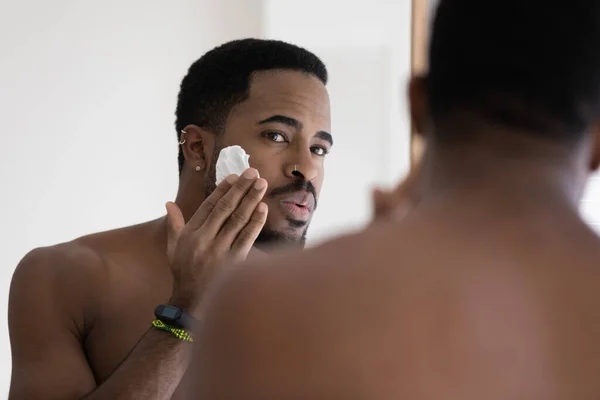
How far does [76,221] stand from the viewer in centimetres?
188

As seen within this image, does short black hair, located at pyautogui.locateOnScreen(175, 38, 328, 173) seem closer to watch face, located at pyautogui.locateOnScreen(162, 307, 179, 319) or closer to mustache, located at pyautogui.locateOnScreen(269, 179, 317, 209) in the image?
mustache, located at pyautogui.locateOnScreen(269, 179, 317, 209)

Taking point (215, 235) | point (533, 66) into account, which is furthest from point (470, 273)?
point (215, 235)

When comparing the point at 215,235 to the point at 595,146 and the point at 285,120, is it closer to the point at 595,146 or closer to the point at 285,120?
the point at 285,120

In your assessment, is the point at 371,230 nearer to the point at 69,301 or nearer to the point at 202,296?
the point at 202,296

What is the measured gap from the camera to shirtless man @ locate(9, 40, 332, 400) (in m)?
1.00

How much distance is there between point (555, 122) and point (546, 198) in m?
0.04

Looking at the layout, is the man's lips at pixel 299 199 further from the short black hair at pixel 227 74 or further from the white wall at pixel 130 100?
the white wall at pixel 130 100

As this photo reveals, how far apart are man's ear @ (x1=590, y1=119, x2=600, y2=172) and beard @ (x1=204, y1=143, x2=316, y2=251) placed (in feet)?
2.63

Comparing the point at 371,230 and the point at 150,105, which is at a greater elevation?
the point at 150,105

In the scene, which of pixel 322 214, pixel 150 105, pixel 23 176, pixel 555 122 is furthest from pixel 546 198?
pixel 322 214

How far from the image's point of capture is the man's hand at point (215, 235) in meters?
0.99

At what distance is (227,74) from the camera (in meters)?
1.30

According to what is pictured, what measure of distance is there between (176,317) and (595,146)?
26.0 inches

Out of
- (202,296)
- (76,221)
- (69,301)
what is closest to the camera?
(202,296)
